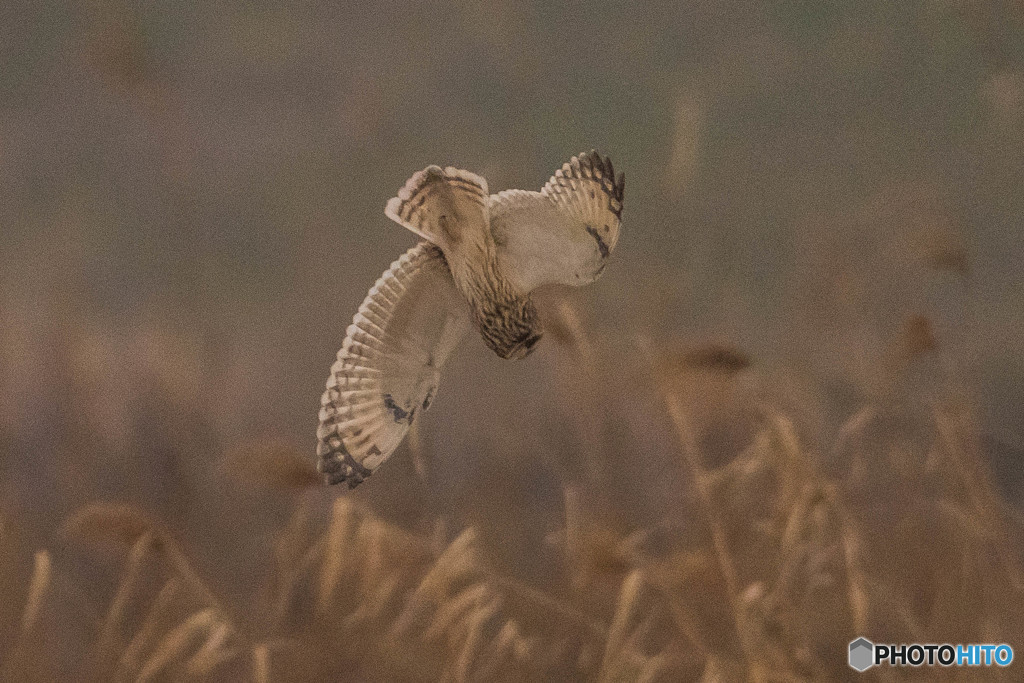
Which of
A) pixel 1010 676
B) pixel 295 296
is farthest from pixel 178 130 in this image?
pixel 1010 676

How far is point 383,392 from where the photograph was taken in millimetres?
1112

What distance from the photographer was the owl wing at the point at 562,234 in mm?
1116

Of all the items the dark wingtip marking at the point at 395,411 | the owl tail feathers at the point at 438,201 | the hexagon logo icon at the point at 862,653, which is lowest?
the hexagon logo icon at the point at 862,653

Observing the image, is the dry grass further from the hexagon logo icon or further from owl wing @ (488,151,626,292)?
owl wing @ (488,151,626,292)

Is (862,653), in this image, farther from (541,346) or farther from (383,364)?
(383,364)

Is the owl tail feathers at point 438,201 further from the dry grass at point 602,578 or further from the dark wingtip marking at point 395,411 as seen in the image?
the dry grass at point 602,578

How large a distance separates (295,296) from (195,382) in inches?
8.3

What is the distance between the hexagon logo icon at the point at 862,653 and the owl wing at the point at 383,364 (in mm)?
819

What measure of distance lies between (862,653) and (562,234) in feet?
2.76

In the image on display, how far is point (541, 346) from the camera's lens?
4.87 ft

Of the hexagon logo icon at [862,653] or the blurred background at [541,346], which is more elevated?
the blurred background at [541,346]
